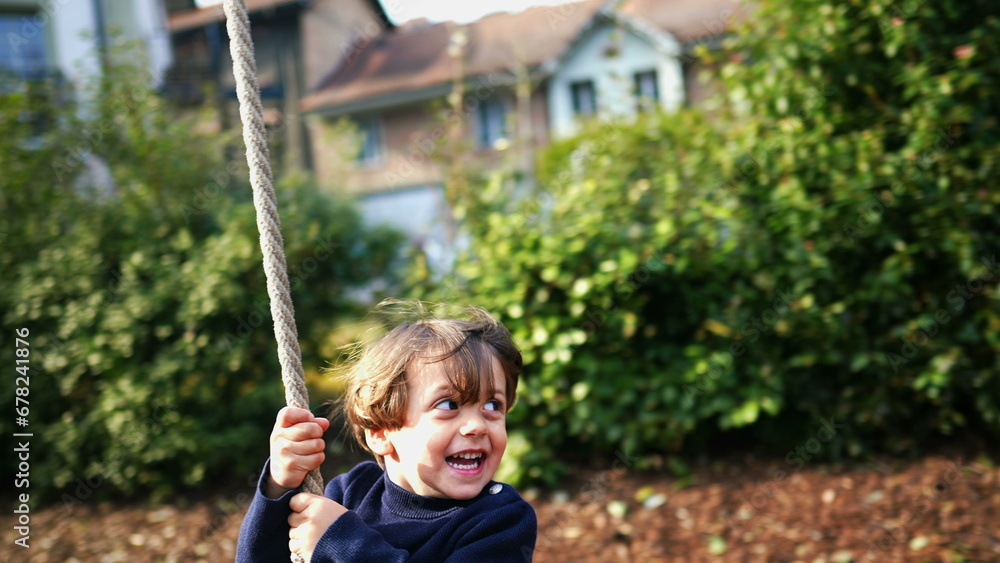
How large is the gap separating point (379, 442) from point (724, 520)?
290 cm

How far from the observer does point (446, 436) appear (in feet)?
5.70

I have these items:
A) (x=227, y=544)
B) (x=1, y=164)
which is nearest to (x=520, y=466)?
(x=227, y=544)

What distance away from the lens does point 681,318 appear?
507 cm

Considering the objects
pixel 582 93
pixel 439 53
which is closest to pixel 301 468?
pixel 582 93

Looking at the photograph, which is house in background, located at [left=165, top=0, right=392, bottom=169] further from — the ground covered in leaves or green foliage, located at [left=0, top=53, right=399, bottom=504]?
the ground covered in leaves

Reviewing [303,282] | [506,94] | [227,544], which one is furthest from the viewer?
[506,94]

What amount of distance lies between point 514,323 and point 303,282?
Answer: 1.91m

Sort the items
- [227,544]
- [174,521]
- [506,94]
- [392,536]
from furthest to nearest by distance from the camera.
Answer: [506,94], [174,521], [227,544], [392,536]

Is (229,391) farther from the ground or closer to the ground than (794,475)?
farther from the ground

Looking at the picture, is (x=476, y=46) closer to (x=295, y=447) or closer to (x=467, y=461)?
(x=467, y=461)

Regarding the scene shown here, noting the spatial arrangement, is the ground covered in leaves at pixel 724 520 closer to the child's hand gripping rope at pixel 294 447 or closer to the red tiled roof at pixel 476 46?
the child's hand gripping rope at pixel 294 447

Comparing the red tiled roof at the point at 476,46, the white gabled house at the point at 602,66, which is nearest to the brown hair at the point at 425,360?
A: the white gabled house at the point at 602,66

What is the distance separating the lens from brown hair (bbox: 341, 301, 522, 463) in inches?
70.5

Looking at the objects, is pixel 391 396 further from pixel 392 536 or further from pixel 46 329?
pixel 46 329
